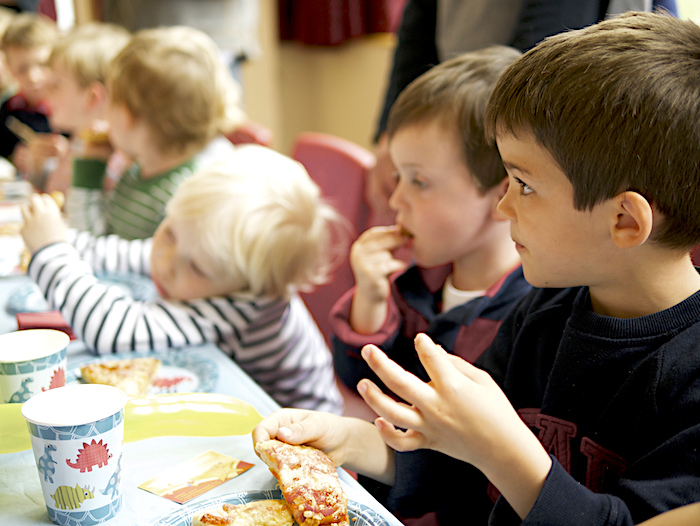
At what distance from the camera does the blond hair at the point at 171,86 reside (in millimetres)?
1820

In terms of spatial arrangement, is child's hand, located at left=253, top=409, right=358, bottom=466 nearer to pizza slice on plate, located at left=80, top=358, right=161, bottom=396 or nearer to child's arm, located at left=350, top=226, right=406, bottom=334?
pizza slice on plate, located at left=80, top=358, right=161, bottom=396

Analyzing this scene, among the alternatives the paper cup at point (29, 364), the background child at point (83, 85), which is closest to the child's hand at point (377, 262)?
the paper cup at point (29, 364)

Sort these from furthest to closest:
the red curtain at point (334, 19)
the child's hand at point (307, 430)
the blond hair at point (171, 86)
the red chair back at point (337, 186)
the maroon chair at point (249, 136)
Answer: the red curtain at point (334, 19) → the maroon chair at point (249, 136) → the blond hair at point (171, 86) → the red chair back at point (337, 186) → the child's hand at point (307, 430)

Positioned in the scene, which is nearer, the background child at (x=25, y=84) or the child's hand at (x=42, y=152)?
the child's hand at (x=42, y=152)

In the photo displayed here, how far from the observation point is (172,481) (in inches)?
26.5

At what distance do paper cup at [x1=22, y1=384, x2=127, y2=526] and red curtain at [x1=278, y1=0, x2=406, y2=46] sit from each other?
310 centimetres

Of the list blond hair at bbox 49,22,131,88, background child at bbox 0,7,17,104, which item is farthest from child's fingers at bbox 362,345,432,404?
background child at bbox 0,7,17,104

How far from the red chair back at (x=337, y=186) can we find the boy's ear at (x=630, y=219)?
3.29 ft

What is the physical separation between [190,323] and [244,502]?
0.54 m

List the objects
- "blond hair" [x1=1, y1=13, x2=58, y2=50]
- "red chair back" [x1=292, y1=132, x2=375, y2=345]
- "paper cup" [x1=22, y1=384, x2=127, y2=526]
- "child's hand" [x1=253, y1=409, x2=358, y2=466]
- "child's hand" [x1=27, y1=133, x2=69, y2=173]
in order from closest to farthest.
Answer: "paper cup" [x1=22, y1=384, x2=127, y2=526], "child's hand" [x1=253, y1=409, x2=358, y2=466], "red chair back" [x1=292, y1=132, x2=375, y2=345], "child's hand" [x1=27, y1=133, x2=69, y2=173], "blond hair" [x1=1, y1=13, x2=58, y2=50]

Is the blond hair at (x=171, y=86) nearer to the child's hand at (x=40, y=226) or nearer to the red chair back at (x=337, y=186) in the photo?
the red chair back at (x=337, y=186)

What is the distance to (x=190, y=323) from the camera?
1.13 m

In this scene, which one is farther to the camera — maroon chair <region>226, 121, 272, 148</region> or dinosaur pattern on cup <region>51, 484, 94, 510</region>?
maroon chair <region>226, 121, 272, 148</region>

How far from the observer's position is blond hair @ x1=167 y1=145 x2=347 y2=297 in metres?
1.25
